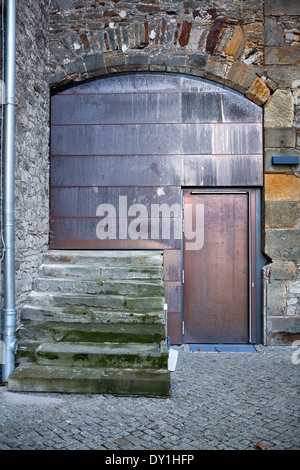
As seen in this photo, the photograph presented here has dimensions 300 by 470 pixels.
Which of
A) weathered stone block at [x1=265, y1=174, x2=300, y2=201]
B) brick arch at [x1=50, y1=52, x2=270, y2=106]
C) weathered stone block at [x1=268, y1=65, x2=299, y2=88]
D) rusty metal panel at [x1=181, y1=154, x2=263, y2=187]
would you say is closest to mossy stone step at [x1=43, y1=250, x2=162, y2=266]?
rusty metal panel at [x1=181, y1=154, x2=263, y2=187]

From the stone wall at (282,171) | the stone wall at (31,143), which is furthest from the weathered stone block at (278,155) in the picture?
the stone wall at (31,143)

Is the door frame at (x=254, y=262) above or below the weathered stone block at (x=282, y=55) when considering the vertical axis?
below

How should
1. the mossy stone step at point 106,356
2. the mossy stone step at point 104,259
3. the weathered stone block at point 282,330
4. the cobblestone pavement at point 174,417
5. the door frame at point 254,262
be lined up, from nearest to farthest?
the cobblestone pavement at point 174,417, the mossy stone step at point 106,356, the mossy stone step at point 104,259, the weathered stone block at point 282,330, the door frame at point 254,262

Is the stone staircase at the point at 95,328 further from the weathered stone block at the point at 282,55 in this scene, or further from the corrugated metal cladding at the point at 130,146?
the weathered stone block at the point at 282,55

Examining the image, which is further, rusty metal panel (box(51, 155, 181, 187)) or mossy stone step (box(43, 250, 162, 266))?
rusty metal panel (box(51, 155, 181, 187))

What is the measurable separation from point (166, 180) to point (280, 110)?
1871 mm

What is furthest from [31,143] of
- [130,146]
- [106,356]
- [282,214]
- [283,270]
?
[283,270]

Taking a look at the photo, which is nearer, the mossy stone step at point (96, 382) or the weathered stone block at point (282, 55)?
the mossy stone step at point (96, 382)

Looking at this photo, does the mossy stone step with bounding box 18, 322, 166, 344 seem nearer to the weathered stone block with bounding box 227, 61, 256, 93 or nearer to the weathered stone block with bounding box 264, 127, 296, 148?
the weathered stone block with bounding box 264, 127, 296, 148

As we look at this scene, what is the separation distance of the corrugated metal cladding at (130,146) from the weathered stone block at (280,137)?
43 cm

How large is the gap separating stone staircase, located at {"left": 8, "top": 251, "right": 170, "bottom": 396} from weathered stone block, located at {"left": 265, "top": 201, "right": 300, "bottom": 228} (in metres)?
1.64

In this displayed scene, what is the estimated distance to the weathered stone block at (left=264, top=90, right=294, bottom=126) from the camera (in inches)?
212

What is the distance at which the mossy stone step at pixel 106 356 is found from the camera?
384 centimetres

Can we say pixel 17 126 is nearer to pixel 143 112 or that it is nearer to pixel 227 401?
pixel 143 112
